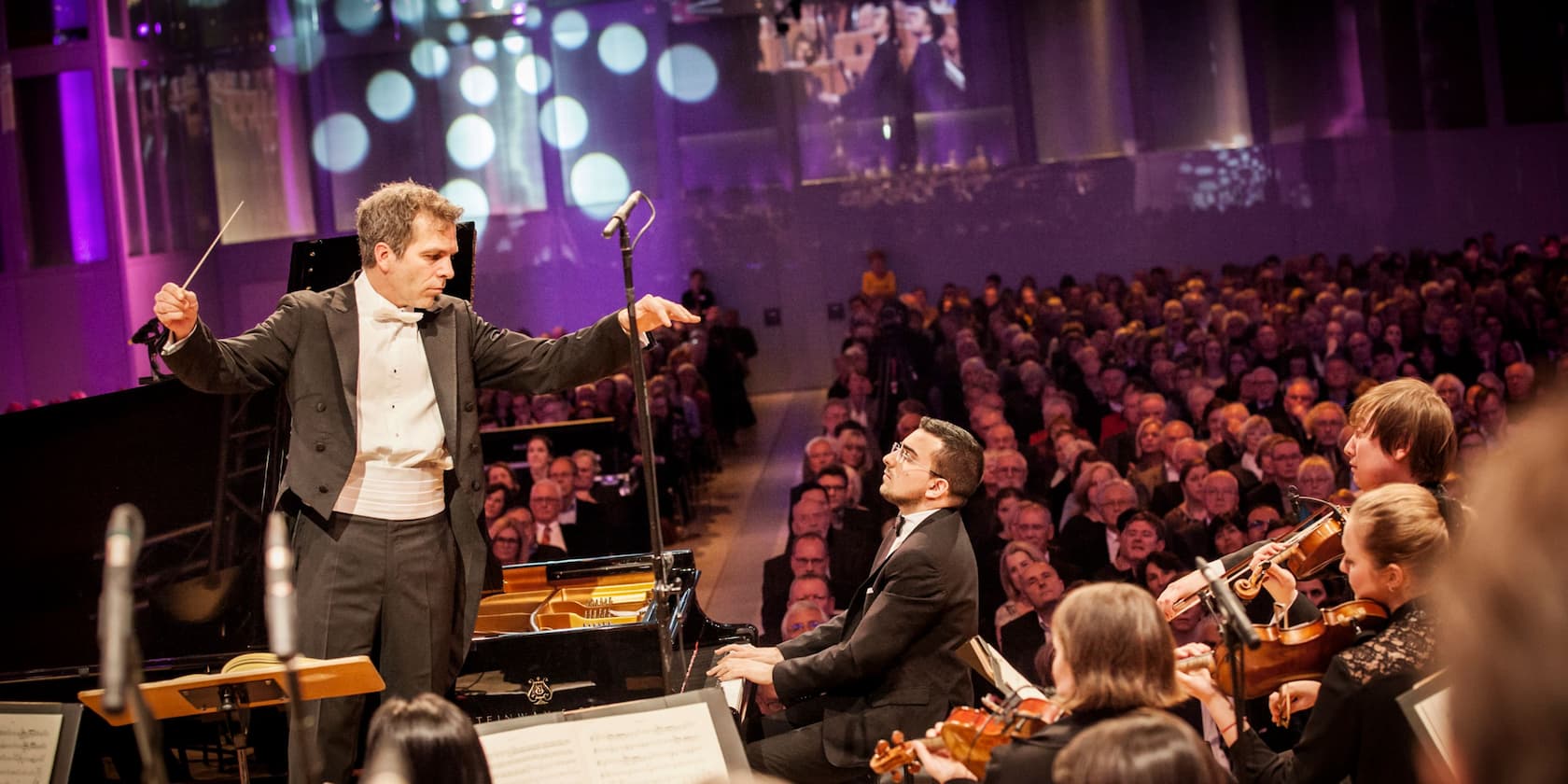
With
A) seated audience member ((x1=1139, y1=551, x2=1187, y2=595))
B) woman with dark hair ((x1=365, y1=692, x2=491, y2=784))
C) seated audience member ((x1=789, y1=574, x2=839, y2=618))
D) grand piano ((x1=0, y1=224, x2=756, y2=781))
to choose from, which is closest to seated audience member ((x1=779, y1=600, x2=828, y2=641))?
seated audience member ((x1=789, y1=574, x2=839, y2=618))

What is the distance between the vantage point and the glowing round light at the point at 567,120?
55.9 feet

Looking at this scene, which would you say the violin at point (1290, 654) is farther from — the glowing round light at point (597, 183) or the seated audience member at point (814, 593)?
the glowing round light at point (597, 183)

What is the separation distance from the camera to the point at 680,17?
17.5 meters

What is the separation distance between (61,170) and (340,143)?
5830mm

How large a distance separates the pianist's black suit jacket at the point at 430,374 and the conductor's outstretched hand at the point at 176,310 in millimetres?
118

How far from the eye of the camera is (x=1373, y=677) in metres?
2.81

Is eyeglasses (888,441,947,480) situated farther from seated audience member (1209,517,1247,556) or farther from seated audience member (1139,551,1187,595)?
seated audience member (1209,517,1247,556)

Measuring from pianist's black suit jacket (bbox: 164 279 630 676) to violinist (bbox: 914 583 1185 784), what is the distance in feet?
4.39

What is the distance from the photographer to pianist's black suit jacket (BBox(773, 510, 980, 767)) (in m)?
3.79

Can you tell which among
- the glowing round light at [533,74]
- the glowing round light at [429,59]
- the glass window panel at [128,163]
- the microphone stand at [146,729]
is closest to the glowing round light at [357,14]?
the glowing round light at [429,59]

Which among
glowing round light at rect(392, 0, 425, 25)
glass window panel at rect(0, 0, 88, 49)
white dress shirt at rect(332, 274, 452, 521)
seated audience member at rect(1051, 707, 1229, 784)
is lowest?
seated audience member at rect(1051, 707, 1229, 784)

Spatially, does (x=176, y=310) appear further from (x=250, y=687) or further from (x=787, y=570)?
(x=787, y=570)

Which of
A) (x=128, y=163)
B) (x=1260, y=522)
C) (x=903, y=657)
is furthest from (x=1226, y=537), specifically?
(x=128, y=163)

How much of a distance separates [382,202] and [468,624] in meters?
1.01
